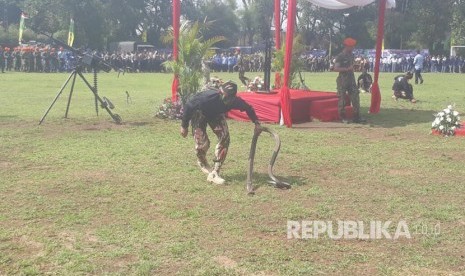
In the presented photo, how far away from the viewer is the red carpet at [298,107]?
39.6ft

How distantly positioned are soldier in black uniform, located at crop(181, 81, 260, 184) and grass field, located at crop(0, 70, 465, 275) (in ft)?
0.92

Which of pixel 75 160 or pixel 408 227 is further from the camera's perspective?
pixel 75 160

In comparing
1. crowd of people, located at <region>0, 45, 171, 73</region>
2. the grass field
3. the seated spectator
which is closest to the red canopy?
the grass field

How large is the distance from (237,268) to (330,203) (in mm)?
2023

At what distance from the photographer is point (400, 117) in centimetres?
1344

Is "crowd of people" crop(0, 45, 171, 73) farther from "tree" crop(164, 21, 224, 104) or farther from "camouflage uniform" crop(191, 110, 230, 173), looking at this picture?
"camouflage uniform" crop(191, 110, 230, 173)

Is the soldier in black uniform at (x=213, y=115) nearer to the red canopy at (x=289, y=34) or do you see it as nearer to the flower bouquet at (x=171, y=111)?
the red canopy at (x=289, y=34)

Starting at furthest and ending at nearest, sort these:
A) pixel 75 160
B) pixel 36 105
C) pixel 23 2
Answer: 1. pixel 23 2
2. pixel 36 105
3. pixel 75 160

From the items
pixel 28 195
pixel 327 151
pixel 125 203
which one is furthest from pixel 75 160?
pixel 327 151

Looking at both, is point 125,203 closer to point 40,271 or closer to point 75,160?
point 40,271

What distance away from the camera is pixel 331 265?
13.8ft

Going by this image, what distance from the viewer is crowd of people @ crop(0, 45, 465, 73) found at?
3588cm

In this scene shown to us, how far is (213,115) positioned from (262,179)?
104cm

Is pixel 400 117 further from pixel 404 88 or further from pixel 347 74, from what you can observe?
pixel 404 88
